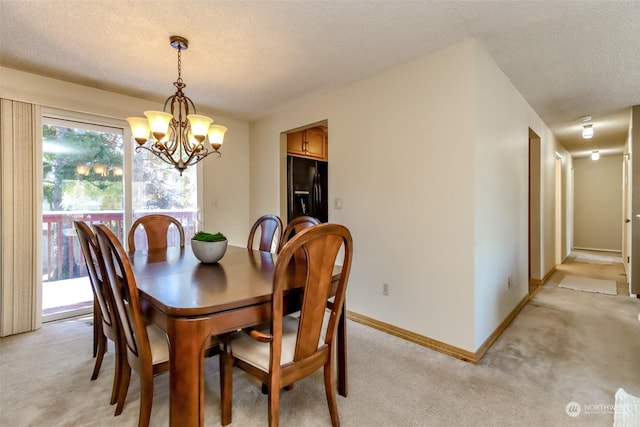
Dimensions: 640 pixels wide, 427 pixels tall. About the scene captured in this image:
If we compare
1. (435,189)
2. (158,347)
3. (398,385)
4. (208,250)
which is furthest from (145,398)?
(435,189)

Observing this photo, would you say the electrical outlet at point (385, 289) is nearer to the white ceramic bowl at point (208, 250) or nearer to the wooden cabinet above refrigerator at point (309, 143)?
the white ceramic bowl at point (208, 250)

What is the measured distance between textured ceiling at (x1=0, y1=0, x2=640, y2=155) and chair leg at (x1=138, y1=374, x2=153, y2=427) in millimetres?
2051

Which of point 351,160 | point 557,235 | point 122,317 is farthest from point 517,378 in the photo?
point 557,235

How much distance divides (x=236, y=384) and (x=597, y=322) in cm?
336

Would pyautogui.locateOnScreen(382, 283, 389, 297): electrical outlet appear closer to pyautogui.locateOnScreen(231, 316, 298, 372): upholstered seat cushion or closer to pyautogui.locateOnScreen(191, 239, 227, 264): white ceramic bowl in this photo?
pyautogui.locateOnScreen(231, 316, 298, 372): upholstered seat cushion

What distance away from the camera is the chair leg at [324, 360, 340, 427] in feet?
5.01

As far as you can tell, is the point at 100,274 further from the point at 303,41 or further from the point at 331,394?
the point at 303,41

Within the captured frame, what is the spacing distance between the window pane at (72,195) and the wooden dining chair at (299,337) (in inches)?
105

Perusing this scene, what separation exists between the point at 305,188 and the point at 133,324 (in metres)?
3.01

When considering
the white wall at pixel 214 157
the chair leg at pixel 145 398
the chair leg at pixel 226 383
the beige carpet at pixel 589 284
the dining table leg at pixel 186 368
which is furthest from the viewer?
the beige carpet at pixel 589 284

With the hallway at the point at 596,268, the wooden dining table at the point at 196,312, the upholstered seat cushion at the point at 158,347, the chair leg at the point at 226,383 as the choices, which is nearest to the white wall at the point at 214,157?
the wooden dining table at the point at 196,312

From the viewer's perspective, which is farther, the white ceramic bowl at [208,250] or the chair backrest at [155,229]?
the chair backrest at [155,229]

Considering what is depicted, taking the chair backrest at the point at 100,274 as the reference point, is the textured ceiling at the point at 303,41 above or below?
above

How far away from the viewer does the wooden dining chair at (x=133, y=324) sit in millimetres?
1309
